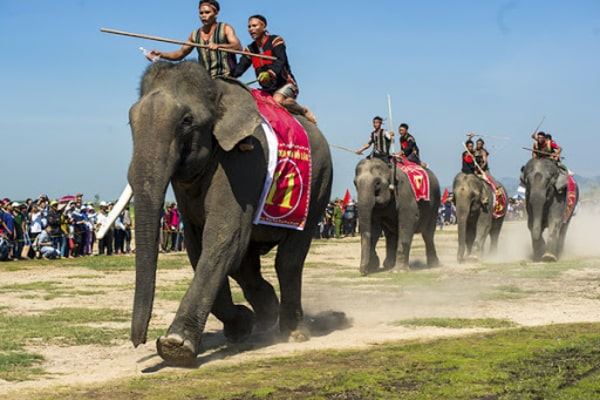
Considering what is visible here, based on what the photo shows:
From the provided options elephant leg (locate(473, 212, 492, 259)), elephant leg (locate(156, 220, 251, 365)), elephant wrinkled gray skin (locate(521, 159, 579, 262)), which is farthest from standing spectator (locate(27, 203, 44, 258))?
elephant leg (locate(156, 220, 251, 365))

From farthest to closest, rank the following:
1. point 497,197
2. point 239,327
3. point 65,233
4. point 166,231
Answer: point 166,231, point 497,197, point 65,233, point 239,327

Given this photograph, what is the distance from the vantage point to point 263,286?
40.5 ft

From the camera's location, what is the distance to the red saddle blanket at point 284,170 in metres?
10.8

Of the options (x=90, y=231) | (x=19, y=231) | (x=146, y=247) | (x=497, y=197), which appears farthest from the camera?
(x=90, y=231)

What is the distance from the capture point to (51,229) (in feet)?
91.3

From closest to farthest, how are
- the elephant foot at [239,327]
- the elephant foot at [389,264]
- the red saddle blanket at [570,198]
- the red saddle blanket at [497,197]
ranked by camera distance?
the elephant foot at [239,327], the elephant foot at [389,264], the red saddle blanket at [570,198], the red saddle blanket at [497,197]

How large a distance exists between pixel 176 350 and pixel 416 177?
1512 centimetres

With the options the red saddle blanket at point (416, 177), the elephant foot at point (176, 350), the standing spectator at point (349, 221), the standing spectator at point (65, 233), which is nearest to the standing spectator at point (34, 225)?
the standing spectator at point (65, 233)

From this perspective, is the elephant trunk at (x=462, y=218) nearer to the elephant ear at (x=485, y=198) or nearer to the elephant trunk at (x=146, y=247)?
the elephant ear at (x=485, y=198)

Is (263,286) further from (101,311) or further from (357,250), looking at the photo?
(357,250)

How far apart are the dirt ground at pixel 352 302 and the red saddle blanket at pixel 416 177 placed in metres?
1.78

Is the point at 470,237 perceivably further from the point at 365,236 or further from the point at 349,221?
the point at 349,221

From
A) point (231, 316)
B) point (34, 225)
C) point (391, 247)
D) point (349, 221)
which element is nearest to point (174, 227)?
point (34, 225)

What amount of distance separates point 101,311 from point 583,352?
6928 millimetres
